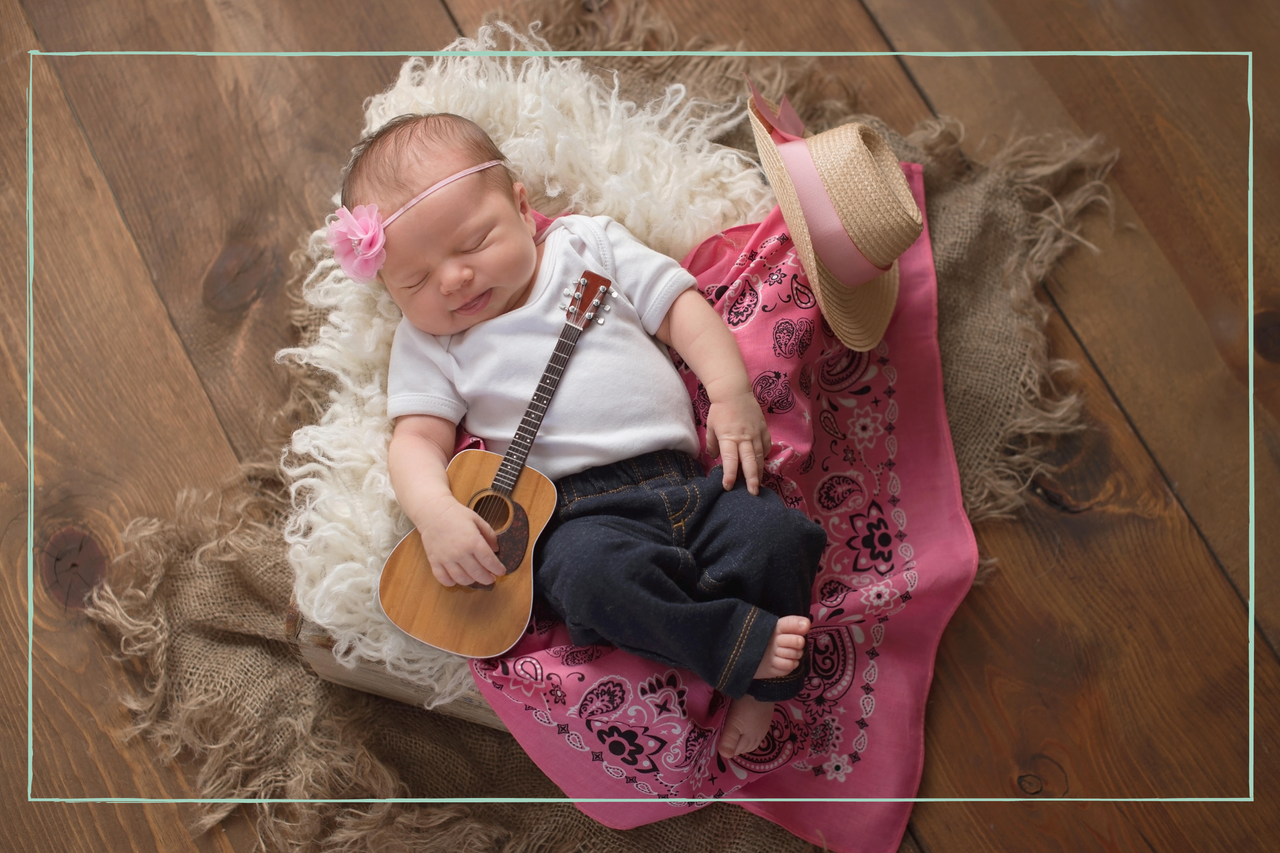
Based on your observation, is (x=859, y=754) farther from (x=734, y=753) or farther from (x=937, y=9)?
(x=937, y=9)

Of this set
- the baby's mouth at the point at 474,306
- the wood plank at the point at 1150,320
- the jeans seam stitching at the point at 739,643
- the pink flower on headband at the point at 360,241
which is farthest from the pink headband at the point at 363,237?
the wood plank at the point at 1150,320

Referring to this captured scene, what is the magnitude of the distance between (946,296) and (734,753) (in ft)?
2.48

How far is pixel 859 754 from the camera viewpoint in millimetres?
1185

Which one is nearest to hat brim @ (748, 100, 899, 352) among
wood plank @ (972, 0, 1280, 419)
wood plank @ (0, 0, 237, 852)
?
wood plank @ (972, 0, 1280, 419)

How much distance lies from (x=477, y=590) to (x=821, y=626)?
1.66ft

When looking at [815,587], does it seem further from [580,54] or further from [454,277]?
[580,54]

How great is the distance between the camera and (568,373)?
41.5 inches

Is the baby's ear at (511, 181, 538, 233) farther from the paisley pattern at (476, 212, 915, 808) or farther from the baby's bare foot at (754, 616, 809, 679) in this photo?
the baby's bare foot at (754, 616, 809, 679)

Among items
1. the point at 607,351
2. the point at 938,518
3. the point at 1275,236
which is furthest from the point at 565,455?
the point at 1275,236

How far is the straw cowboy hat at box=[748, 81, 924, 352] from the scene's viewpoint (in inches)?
40.3

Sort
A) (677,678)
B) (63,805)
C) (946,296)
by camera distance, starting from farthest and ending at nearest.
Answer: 1. (946,296)
2. (63,805)
3. (677,678)

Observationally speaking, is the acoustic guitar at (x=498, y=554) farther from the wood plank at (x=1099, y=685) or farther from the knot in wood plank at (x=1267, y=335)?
the knot in wood plank at (x=1267, y=335)

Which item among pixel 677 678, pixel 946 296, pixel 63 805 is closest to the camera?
pixel 677 678

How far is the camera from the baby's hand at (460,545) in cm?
99
